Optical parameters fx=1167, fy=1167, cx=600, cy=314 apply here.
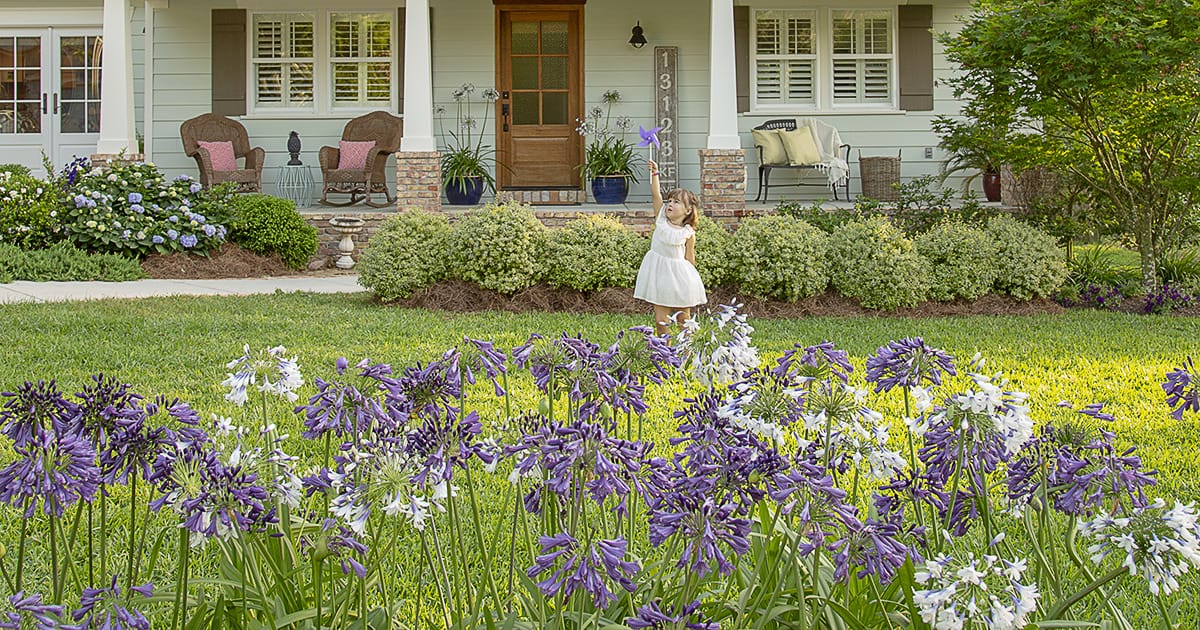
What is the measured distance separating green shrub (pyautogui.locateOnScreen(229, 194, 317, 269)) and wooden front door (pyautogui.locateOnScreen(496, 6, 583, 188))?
2947 mm

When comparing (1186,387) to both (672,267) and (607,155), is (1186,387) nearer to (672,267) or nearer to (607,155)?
(672,267)

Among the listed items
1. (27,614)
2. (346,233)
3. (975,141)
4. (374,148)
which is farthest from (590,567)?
(374,148)

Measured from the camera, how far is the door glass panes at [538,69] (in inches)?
554

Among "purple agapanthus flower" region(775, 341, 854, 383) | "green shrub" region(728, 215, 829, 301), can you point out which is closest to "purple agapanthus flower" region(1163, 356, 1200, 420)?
"purple agapanthus flower" region(775, 341, 854, 383)

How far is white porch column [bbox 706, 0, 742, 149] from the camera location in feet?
38.4

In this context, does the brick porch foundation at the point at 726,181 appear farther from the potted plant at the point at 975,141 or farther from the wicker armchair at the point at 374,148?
the wicker armchair at the point at 374,148

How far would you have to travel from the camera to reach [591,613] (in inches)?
74.4

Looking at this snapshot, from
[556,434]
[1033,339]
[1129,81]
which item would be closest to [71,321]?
[1033,339]

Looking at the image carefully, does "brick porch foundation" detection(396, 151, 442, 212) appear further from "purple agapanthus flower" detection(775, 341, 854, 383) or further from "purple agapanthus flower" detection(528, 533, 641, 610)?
"purple agapanthus flower" detection(528, 533, 641, 610)

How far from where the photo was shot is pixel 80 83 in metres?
15.0

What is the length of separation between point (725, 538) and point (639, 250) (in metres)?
8.03

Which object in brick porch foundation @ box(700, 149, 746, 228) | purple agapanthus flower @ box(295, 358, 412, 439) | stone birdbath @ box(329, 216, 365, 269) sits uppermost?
brick porch foundation @ box(700, 149, 746, 228)

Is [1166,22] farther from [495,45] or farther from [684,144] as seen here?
[495,45]

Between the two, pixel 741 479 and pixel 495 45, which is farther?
pixel 495 45
